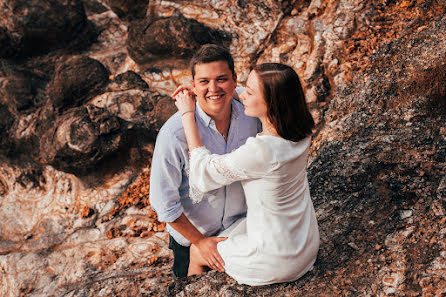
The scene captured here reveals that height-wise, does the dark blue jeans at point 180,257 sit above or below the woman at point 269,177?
below

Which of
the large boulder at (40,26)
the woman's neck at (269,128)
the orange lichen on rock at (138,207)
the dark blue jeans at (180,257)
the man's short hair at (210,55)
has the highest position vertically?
the large boulder at (40,26)

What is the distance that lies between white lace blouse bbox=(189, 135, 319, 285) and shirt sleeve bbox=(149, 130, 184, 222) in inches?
10.3

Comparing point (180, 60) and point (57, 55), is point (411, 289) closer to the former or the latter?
point (180, 60)

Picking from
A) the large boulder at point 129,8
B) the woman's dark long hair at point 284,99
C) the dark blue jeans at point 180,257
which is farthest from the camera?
the large boulder at point 129,8

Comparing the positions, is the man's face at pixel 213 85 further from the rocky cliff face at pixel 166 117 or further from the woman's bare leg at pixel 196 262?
the rocky cliff face at pixel 166 117

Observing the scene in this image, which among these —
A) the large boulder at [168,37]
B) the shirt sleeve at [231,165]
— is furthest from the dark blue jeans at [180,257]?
the large boulder at [168,37]

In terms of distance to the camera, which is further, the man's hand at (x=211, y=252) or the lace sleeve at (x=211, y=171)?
the man's hand at (x=211, y=252)

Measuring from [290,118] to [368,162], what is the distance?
1.54 meters

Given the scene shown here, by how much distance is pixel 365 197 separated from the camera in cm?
308

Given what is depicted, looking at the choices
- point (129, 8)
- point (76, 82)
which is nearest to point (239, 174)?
point (76, 82)

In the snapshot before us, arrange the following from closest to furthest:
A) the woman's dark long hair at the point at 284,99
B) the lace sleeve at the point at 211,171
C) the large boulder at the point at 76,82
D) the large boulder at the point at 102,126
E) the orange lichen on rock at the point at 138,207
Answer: the woman's dark long hair at the point at 284,99 < the lace sleeve at the point at 211,171 < the orange lichen on rock at the point at 138,207 < the large boulder at the point at 102,126 < the large boulder at the point at 76,82

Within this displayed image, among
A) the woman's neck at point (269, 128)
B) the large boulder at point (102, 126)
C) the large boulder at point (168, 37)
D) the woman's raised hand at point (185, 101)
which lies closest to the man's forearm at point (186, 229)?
the woman's raised hand at point (185, 101)

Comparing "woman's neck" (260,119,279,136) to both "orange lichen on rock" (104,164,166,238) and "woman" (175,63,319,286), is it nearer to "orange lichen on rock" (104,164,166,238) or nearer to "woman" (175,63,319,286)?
"woman" (175,63,319,286)

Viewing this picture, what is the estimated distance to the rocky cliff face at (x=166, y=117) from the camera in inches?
108
